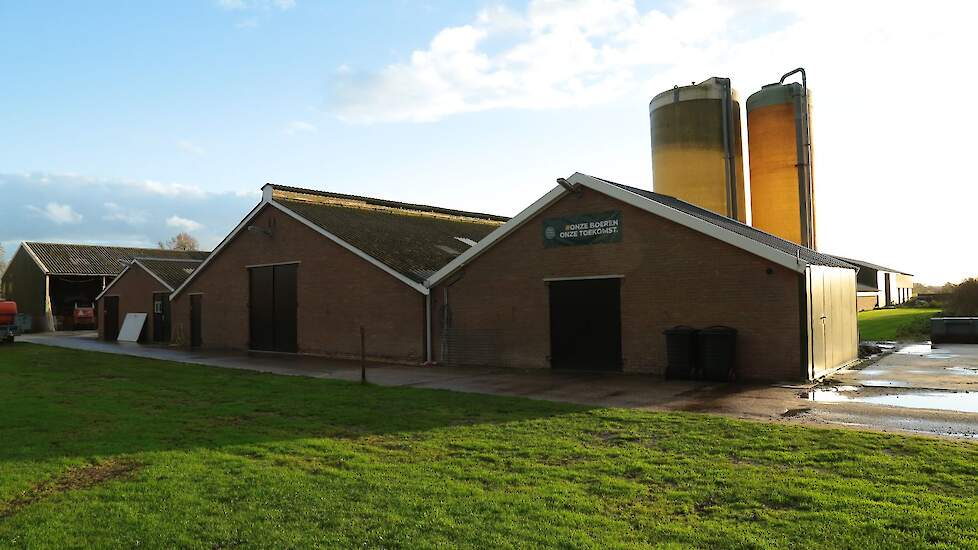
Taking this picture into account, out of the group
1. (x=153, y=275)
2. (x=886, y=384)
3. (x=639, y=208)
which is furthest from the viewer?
(x=153, y=275)

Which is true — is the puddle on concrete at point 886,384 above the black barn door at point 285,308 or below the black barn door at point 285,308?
below

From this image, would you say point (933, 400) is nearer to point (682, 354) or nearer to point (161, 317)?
point (682, 354)

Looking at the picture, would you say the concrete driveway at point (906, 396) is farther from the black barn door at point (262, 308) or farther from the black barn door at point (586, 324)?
the black barn door at point (262, 308)

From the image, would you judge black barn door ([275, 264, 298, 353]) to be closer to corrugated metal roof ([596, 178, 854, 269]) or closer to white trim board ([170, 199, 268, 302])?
white trim board ([170, 199, 268, 302])

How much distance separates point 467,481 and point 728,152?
21.8 m

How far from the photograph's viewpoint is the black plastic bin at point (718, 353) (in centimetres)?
1471

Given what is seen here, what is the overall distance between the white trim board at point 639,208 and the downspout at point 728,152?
10308mm

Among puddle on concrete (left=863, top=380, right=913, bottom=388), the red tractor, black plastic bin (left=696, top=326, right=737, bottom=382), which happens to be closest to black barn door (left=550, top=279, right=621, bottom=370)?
black plastic bin (left=696, top=326, right=737, bottom=382)

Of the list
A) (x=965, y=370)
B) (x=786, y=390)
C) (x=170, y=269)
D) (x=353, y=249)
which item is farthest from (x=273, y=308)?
(x=965, y=370)

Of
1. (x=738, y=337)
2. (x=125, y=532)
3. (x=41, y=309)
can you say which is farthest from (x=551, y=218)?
(x=41, y=309)

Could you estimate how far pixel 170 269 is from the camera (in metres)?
34.5

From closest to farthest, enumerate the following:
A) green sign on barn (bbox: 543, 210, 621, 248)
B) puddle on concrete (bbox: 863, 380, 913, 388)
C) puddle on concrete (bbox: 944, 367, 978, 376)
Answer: puddle on concrete (bbox: 863, 380, 913, 388)
puddle on concrete (bbox: 944, 367, 978, 376)
green sign on barn (bbox: 543, 210, 621, 248)

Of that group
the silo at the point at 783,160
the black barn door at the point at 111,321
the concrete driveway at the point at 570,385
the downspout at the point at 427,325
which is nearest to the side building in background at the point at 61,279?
the black barn door at the point at 111,321

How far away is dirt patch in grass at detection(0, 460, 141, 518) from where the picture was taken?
255 inches
